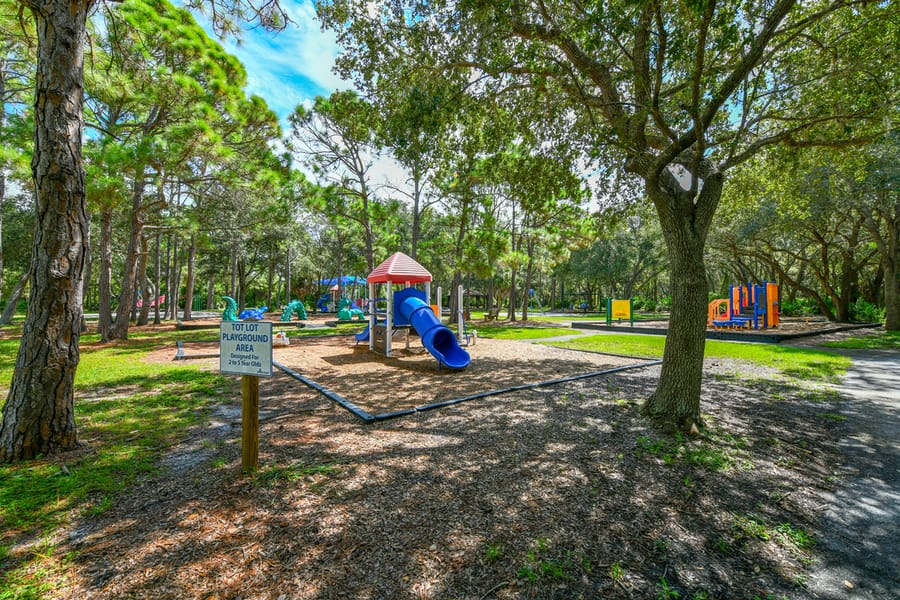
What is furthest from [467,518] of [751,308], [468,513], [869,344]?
[751,308]

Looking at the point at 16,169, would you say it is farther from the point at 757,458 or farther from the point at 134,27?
the point at 757,458

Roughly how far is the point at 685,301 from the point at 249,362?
4509mm

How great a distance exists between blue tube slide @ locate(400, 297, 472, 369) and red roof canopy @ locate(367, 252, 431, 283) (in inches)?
40.6

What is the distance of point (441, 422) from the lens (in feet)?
14.4

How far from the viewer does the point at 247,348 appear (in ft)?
9.37

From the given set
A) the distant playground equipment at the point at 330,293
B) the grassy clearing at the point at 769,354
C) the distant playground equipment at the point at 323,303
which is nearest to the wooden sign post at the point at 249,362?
the grassy clearing at the point at 769,354

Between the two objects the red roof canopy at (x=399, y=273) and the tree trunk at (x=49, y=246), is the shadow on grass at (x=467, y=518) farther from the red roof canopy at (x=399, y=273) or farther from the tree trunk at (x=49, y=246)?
the red roof canopy at (x=399, y=273)

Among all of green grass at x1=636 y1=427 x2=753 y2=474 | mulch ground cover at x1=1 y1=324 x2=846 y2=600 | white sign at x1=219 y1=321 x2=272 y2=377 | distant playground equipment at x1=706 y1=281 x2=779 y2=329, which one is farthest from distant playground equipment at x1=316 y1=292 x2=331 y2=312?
green grass at x1=636 y1=427 x2=753 y2=474

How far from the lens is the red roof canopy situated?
31.1 ft

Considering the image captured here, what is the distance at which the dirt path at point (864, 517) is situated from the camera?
1990 mm

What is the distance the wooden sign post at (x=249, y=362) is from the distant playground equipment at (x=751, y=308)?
18.5 m

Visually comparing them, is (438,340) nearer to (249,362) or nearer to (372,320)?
(372,320)

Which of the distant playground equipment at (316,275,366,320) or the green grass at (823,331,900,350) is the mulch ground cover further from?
the distant playground equipment at (316,275,366,320)

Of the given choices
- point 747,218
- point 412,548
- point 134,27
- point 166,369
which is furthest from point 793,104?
point 747,218
